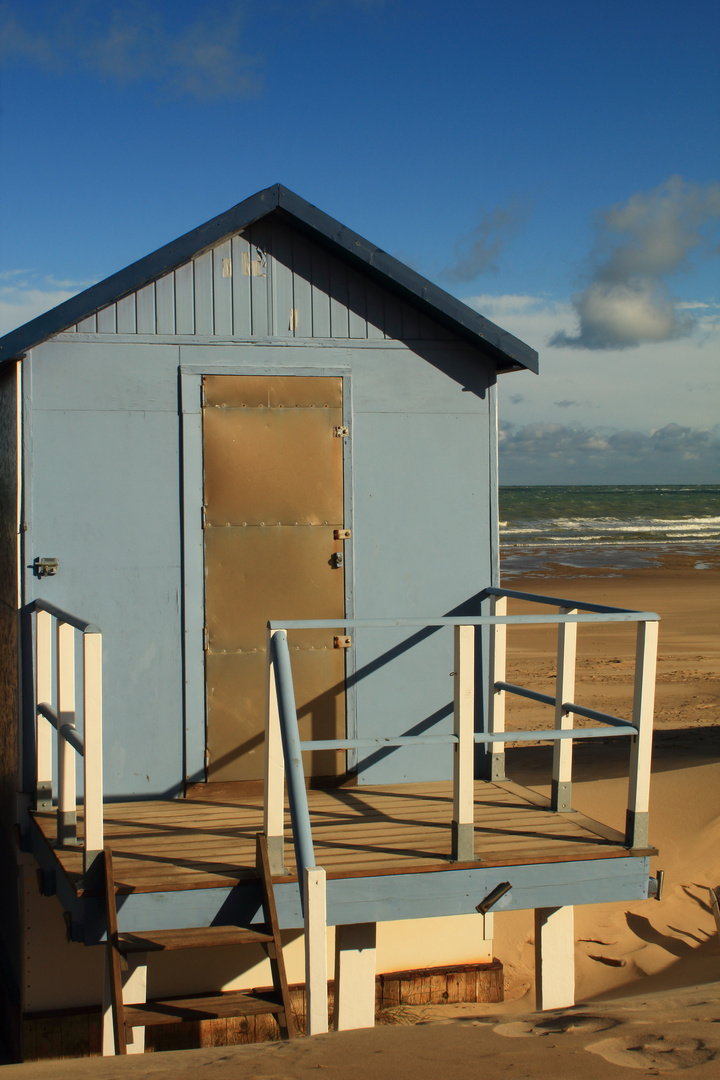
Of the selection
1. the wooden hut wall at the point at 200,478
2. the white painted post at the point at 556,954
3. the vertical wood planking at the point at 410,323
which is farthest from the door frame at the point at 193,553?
the white painted post at the point at 556,954

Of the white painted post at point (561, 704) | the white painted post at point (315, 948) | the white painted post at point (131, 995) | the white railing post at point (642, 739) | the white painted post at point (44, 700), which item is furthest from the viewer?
the white painted post at point (44, 700)

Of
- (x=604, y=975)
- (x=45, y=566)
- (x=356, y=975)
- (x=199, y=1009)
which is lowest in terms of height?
(x=604, y=975)

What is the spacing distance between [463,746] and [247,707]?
1.82m

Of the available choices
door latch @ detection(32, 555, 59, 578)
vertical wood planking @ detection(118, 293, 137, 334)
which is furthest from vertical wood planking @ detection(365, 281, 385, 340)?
door latch @ detection(32, 555, 59, 578)

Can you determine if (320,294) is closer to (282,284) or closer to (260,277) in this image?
(282,284)

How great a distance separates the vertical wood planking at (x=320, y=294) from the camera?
19.4 feet

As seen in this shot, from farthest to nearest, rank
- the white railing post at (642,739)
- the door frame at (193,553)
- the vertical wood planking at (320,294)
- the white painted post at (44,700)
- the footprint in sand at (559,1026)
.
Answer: the vertical wood planking at (320,294)
the door frame at (193,553)
the white painted post at (44,700)
the white railing post at (642,739)
the footprint in sand at (559,1026)

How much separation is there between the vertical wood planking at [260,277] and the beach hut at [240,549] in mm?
15

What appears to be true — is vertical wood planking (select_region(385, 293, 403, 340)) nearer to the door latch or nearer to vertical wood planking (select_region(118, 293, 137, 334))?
vertical wood planking (select_region(118, 293, 137, 334))

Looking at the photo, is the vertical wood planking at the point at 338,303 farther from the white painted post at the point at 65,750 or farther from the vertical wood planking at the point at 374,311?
the white painted post at the point at 65,750

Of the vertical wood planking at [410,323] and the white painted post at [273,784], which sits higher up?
the vertical wood planking at [410,323]

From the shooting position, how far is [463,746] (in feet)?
14.3

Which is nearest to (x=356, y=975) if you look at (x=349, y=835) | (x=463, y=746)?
(x=349, y=835)

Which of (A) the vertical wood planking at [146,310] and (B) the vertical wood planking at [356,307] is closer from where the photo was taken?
(A) the vertical wood planking at [146,310]
